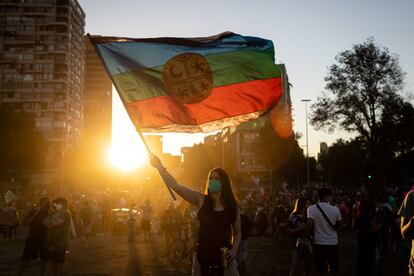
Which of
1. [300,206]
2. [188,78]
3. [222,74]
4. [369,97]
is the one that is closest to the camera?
[188,78]

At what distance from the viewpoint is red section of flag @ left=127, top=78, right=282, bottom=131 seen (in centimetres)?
656

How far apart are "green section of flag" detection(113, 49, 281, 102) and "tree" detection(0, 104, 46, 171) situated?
52.3 m

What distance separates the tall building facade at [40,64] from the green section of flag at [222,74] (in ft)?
270

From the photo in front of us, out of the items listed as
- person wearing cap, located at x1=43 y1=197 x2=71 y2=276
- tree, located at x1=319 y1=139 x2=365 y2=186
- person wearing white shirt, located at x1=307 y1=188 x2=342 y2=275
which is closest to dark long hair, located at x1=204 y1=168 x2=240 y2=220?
person wearing white shirt, located at x1=307 y1=188 x2=342 y2=275

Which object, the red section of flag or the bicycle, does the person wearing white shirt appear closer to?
the red section of flag

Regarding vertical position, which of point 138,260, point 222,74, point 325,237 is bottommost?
point 138,260

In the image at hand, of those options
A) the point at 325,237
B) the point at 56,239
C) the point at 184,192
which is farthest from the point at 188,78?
the point at 56,239

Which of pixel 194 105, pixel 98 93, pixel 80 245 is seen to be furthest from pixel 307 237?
pixel 98 93

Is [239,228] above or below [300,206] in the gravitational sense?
above

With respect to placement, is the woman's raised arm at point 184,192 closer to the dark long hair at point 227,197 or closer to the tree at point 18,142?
the dark long hair at point 227,197

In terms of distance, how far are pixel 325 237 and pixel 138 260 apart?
A: 327 inches

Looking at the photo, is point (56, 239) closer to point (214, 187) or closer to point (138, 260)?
point (214, 187)

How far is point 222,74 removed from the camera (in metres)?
6.90

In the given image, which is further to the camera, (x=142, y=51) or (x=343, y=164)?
(x=343, y=164)
